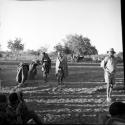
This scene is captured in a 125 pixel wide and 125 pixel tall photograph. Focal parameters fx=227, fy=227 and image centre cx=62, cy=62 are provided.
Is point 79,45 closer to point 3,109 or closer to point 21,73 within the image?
point 21,73

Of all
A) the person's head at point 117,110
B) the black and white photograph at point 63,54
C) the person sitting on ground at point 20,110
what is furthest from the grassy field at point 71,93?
the person's head at point 117,110

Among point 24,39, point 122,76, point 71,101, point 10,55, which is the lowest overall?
point 71,101

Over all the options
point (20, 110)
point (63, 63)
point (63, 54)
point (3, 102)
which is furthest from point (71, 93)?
point (3, 102)

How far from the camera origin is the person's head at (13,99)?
3072 mm

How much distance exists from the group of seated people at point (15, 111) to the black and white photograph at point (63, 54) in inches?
7.4

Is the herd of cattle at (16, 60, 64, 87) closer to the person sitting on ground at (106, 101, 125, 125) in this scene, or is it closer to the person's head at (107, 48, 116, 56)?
the person's head at (107, 48, 116, 56)

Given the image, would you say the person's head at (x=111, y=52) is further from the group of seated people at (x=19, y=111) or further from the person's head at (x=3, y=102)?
the person's head at (x=3, y=102)

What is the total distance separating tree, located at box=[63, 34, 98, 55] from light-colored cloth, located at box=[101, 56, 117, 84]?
0.69 feet

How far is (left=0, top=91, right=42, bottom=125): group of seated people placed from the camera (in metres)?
3.00

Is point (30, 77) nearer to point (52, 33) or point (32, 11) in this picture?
point (52, 33)

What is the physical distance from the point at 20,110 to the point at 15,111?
74mm

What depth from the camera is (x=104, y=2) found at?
11.7 ft


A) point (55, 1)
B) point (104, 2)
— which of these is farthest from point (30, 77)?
point (104, 2)

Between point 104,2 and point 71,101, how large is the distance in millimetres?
1624
